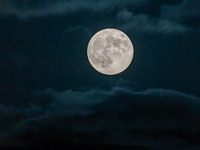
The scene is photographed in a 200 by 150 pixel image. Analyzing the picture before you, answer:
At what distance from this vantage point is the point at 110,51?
1513 centimetres

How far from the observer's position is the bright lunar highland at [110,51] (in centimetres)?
1520

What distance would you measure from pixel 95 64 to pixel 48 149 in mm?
38626

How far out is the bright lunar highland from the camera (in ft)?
49.9

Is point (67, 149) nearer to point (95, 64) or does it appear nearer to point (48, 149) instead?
point (48, 149)

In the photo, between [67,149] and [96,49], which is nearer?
[96,49]

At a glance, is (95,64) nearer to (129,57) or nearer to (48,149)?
(129,57)

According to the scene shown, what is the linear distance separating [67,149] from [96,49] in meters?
40.8

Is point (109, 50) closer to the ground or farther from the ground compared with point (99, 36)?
closer to the ground

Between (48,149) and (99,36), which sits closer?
(99,36)

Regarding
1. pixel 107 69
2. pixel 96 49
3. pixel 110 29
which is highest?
pixel 110 29

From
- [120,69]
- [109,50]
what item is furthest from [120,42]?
[120,69]

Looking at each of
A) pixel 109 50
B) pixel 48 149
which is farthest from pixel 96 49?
pixel 48 149

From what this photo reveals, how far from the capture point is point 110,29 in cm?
1582

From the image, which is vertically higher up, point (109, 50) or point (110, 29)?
point (110, 29)
